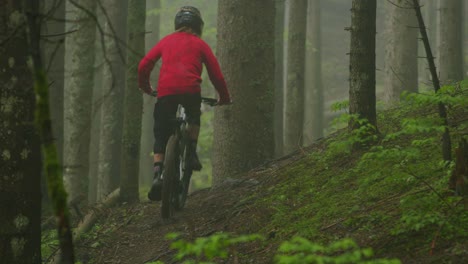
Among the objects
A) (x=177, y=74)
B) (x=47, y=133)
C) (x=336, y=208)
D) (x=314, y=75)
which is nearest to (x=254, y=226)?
(x=336, y=208)

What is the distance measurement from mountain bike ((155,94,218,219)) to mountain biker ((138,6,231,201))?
0.10 m

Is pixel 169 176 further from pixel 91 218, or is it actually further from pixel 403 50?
pixel 403 50

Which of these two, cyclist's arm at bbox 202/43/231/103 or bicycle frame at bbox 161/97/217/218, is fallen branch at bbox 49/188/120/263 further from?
cyclist's arm at bbox 202/43/231/103

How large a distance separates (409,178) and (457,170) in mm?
459

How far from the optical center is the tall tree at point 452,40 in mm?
12406

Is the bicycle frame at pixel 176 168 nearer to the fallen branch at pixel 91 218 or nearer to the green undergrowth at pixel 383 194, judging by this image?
the green undergrowth at pixel 383 194

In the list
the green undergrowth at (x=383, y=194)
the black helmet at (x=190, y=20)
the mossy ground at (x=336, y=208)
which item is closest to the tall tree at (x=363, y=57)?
the green undergrowth at (x=383, y=194)

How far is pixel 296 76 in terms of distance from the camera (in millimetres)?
13211

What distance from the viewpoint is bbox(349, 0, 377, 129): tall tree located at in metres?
6.73

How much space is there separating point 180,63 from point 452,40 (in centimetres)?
737

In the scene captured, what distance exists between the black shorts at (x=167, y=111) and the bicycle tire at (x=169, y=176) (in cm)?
20

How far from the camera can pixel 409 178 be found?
16.0 ft

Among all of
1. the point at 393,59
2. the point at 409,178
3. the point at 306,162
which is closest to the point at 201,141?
the point at 393,59

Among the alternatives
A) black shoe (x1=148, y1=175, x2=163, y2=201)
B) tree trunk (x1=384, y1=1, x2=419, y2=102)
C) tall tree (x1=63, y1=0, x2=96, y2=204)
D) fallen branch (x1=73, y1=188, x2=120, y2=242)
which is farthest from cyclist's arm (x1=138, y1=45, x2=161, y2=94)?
tree trunk (x1=384, y1=1, x2=419, y2=102)
